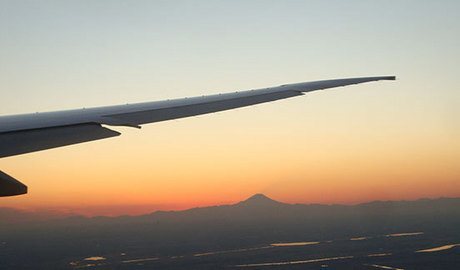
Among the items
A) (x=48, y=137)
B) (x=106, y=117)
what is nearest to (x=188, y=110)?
(x=106, y=117)

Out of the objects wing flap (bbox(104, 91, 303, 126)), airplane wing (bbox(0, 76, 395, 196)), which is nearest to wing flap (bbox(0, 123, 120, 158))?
airplane wing (bbox(0, 76, 395, 196))

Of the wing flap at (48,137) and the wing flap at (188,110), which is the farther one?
the wing flap at (188,110)

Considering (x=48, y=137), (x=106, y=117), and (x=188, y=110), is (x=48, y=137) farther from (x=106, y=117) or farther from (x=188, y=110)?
(x=188, y=110)

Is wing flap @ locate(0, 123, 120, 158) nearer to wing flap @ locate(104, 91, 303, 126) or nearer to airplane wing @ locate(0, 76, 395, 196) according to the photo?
airplane wing @ locate(0, 76, 395, 196)

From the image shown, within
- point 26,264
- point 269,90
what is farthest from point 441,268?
point 269,90

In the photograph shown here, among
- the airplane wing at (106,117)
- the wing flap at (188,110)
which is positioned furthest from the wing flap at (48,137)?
the wing flap at (188,110)

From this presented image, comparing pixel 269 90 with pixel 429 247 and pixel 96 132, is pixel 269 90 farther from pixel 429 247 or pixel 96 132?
pixel 429 247

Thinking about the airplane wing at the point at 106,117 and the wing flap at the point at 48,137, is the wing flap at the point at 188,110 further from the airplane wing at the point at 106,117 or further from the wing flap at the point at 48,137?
the wing flap at the point at 48,137

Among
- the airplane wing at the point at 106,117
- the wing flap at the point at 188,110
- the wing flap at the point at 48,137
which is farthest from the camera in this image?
the wing flap at the point at 188,110
